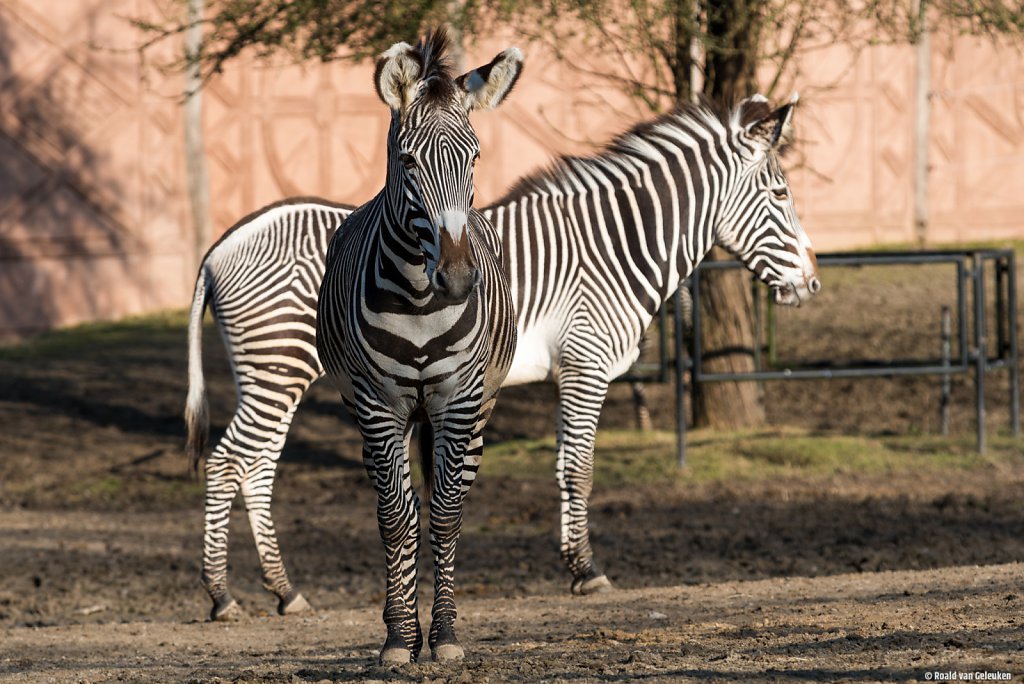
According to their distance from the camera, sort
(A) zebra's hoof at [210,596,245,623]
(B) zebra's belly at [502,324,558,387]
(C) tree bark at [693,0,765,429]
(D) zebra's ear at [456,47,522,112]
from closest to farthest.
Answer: (D) zebra's ear at [456,47,522,112]
(A) zebra's hoof at [210,596,245,623]
(B) zebra's belly at [502,324,558,387]
(C) tree bark at [693,0,765,429]

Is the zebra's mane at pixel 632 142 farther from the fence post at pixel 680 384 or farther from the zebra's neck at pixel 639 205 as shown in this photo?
the fence post at pixel 680 384

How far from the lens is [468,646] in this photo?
16.1ft

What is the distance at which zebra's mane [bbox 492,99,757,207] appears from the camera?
6.88 meters

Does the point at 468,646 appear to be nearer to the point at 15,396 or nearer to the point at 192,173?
the point at 15,396

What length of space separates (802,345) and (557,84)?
18.9ft

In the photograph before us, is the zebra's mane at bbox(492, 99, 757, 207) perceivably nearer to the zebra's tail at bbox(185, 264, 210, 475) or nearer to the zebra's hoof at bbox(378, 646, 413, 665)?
the zebra's tail at bbox(185, 264, 210, 475)

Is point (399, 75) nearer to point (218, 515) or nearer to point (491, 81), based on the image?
point (491, 81)

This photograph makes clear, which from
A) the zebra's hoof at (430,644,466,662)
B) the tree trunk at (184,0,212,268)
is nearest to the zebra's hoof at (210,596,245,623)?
the zebra's hoof at (430,644,466,662)

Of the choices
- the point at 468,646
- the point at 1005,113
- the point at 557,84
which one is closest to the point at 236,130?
the point at 557,84

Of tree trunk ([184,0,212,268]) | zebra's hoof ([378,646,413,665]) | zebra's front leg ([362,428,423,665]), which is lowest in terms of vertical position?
zebra's hoof ([378,646,413,665])

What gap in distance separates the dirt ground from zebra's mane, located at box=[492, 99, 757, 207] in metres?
2.13

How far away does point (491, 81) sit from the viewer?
4469 millimetres

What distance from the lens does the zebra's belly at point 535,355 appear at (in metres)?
6.49

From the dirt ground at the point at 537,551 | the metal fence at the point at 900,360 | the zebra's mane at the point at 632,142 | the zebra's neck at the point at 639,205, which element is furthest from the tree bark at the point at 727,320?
the zebra's neck at the point at 639,205
